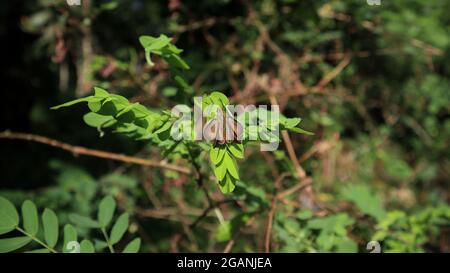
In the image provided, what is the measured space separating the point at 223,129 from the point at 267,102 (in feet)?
4.56

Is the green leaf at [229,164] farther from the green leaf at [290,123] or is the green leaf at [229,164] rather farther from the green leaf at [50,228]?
the green leaf at [50,228]

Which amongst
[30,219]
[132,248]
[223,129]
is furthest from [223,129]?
[30,219]

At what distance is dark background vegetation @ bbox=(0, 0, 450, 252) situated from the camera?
1.57 meters

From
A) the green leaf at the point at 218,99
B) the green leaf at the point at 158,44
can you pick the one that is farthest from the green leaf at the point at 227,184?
the green leaf at the point at 158,44

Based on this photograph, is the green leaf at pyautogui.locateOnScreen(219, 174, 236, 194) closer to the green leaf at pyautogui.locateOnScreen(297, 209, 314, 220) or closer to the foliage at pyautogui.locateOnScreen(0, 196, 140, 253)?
the foliage at pyautogui.locateOnScreen(0, 196, 140, 253)

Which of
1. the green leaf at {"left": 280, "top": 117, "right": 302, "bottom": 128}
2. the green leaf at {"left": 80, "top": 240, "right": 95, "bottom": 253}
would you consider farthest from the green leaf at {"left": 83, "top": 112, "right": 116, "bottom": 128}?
the green leaf at {"left": 280, "top": 117, "right": 302, "bottom": 128}

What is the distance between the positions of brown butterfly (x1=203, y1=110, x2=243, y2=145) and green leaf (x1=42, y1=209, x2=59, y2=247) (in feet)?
1.93

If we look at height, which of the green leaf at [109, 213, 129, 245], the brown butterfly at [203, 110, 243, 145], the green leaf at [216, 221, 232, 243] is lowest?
Answer: the green leaf at [216, 221, 232, 243]

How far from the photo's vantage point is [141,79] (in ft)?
6.37

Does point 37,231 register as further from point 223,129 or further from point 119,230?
point 223,129

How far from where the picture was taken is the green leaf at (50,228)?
1.10 meters

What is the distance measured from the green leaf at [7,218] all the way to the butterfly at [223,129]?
A: 0.60 meters

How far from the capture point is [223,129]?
0.80 metres
